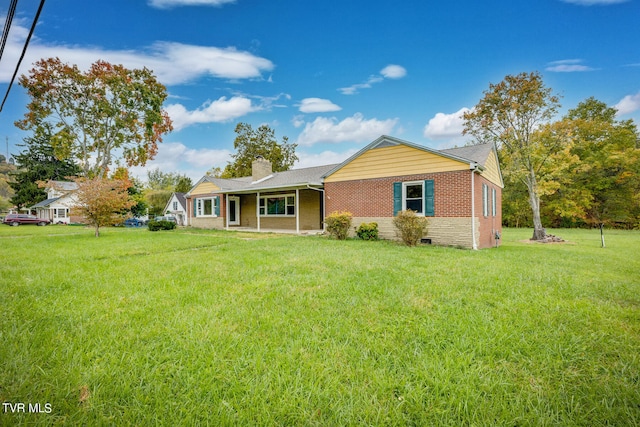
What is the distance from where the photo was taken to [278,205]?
703 inches

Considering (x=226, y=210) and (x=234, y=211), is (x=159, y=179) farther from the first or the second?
(x=226, y=210)

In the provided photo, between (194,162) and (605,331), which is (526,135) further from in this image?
(194,162)

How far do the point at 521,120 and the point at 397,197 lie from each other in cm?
1197

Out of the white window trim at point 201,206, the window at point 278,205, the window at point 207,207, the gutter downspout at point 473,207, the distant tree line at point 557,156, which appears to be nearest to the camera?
the gutter downspout at point 473,207

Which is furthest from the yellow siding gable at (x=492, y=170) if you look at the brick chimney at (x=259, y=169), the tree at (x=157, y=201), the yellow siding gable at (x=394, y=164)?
the tree at (x=157, y=201)

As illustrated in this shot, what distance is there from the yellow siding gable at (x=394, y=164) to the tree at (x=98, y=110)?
63.7ft

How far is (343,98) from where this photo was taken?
17.9 m

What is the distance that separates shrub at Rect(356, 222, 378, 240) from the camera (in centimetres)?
1166

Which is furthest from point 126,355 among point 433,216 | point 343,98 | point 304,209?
point 343,98

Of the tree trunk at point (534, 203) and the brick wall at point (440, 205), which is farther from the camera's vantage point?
the tree trunk at point (534, 203)

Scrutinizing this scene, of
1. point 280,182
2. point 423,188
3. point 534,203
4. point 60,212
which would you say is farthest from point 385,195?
point 60,212

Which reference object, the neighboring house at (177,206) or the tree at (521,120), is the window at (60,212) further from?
the tree at (521,120)

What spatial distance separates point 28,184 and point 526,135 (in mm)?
58409

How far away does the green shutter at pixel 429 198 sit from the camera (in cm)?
1066
